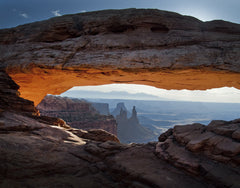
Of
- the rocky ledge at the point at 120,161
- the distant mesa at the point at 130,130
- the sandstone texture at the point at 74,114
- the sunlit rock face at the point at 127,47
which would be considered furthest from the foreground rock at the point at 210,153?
the distant mesa at the point at 130,130

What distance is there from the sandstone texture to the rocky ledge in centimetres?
4452

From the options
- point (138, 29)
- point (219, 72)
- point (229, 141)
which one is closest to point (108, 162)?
point (229, 141)

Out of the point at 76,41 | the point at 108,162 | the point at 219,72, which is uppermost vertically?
the point at 76,41

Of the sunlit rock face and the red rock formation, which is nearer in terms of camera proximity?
the sunlit rock face

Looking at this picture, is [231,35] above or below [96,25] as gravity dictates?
below

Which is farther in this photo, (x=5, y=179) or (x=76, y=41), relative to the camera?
(x=76, y=41)

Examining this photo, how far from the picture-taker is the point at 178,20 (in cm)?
895

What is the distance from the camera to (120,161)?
5566 millimetres

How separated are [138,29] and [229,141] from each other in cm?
802

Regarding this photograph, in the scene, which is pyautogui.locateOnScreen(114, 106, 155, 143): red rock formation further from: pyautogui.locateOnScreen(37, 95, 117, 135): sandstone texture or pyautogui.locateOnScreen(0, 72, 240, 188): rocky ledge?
pyautogui.locateOnScreen(0, 72, 240, 188): rocky ledge

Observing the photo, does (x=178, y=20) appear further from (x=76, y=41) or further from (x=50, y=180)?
(x=50, y=180)

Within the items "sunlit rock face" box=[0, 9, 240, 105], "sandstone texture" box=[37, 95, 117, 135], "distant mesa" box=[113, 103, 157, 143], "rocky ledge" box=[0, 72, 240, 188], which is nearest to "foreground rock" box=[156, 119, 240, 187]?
"rocky ledge" box=[0, 72, 240, 188]

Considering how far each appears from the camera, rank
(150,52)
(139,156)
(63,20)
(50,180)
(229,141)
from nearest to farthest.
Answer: (50,180) → (229,141) → (139,156) → (150,52) → (63,20)

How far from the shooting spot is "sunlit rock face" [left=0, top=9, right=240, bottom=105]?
7.79m
